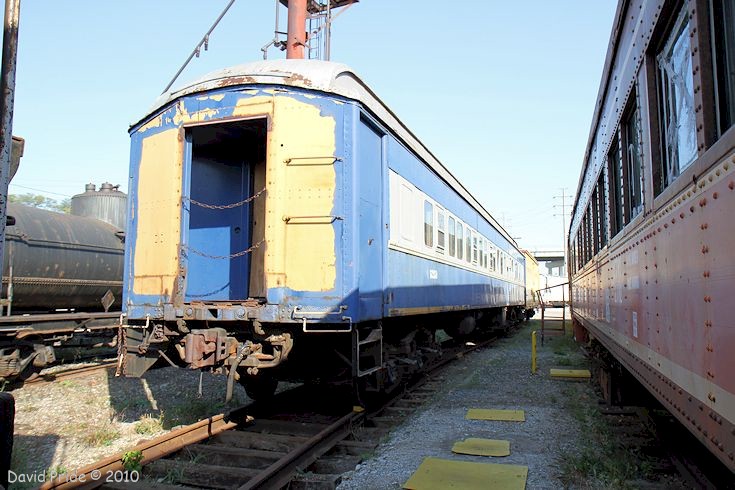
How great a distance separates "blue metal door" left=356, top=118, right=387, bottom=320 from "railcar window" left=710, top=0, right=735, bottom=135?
151 inches

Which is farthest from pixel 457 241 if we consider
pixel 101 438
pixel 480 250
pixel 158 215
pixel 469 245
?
pixel 101 438

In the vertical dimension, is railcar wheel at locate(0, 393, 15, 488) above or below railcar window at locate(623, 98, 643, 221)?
below

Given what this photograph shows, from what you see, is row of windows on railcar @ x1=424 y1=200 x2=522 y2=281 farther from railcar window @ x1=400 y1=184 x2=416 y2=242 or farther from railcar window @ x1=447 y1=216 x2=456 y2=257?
railcar window @ x1=400 y1=184 x2=416 y2=242

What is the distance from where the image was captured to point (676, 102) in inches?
109

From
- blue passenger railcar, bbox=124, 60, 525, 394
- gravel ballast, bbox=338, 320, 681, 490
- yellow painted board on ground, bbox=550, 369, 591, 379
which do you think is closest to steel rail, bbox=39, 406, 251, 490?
blue passenger railcar, bbox=124, 60, 525, 394

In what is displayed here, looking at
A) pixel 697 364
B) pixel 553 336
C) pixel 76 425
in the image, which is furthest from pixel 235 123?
pixel 553 336

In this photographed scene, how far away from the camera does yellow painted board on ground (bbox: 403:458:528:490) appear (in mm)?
4344

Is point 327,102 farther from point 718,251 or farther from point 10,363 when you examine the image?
point 10,363

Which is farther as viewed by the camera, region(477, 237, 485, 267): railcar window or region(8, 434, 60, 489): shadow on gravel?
region(477, 237, 485, 267): railcar window

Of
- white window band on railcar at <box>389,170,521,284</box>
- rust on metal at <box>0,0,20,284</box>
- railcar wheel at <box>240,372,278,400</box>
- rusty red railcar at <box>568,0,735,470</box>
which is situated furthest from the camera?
white window band on railcar at <box>389,170,521,284</box>

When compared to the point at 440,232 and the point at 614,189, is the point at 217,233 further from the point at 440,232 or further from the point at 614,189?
the point at 614,189

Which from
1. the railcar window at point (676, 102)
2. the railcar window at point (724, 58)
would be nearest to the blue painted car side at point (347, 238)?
the railcar window at point (676, 102)

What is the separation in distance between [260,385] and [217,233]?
1.92 metres

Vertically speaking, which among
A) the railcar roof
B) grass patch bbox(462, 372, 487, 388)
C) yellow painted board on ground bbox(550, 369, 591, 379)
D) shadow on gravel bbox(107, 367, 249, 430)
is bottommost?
shadow on gravel bbox(107, 367, 249, 430)
